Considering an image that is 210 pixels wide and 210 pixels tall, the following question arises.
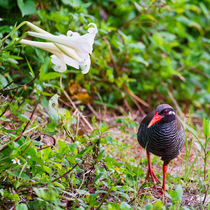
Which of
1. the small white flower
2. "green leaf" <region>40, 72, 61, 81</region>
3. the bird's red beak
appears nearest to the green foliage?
"green leaf" <region>40, 72, 61, 81</region>

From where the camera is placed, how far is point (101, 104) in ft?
17.6

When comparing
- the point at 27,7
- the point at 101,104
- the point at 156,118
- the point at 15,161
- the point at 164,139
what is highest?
the point at 27,7

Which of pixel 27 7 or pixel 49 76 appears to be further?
pixel 27 7

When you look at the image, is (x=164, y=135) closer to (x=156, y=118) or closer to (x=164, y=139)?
(x=164, y=139)

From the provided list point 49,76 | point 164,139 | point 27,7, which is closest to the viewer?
point 49,76

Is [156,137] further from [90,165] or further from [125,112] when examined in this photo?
[125,112]

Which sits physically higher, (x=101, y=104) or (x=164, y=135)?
(x=164, y=135)

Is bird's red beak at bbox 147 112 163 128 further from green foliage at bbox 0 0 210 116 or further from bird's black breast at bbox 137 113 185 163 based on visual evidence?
green foliage at bbox 0 0 210 116

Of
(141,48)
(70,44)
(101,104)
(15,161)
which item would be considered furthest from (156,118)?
(141,48)

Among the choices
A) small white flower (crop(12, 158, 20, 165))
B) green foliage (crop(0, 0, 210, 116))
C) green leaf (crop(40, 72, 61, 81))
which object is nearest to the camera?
small white flower (crop(12, 158, 20, 165))

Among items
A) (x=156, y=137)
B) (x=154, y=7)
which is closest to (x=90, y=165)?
(x=156, y=137)

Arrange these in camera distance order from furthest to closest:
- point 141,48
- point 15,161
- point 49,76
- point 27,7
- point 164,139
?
point 141,48 < point 27,7 < point 164,139 < point 49,76 < point 15,161

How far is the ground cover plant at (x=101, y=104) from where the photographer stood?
2430mm

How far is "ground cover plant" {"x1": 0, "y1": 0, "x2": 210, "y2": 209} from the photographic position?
7.97 feet
